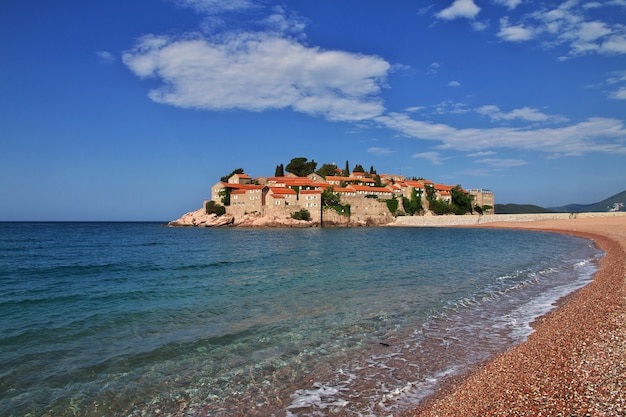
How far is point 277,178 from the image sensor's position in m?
79.5

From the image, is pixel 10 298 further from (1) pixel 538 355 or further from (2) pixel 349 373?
(1) pixel 538 355

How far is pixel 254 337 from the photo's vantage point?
8.72 m

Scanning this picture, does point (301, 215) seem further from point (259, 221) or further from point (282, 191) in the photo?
point (259, 221)

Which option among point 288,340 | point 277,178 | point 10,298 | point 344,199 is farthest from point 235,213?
point 288,340

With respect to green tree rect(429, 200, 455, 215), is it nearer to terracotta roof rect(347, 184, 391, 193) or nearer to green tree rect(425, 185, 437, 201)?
green tree rect(425, 185, 437, 201)

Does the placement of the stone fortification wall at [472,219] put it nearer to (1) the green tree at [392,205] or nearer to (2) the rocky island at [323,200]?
(1) the green tree at [392,205]

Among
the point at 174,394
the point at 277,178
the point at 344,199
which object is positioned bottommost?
the point at 174,394

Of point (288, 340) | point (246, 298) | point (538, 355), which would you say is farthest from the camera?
point (246, 298)

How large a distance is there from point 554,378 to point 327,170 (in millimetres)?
87738

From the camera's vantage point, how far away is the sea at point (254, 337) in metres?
5.93

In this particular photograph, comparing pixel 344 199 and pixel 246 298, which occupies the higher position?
pixel 344 199

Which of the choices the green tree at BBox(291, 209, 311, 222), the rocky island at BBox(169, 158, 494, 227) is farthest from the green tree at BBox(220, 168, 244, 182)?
the green tree at BBox(291, 209, 311, 222)

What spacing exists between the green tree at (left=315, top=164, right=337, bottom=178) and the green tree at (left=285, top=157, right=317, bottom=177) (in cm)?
216

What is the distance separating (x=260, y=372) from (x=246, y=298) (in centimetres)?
596
